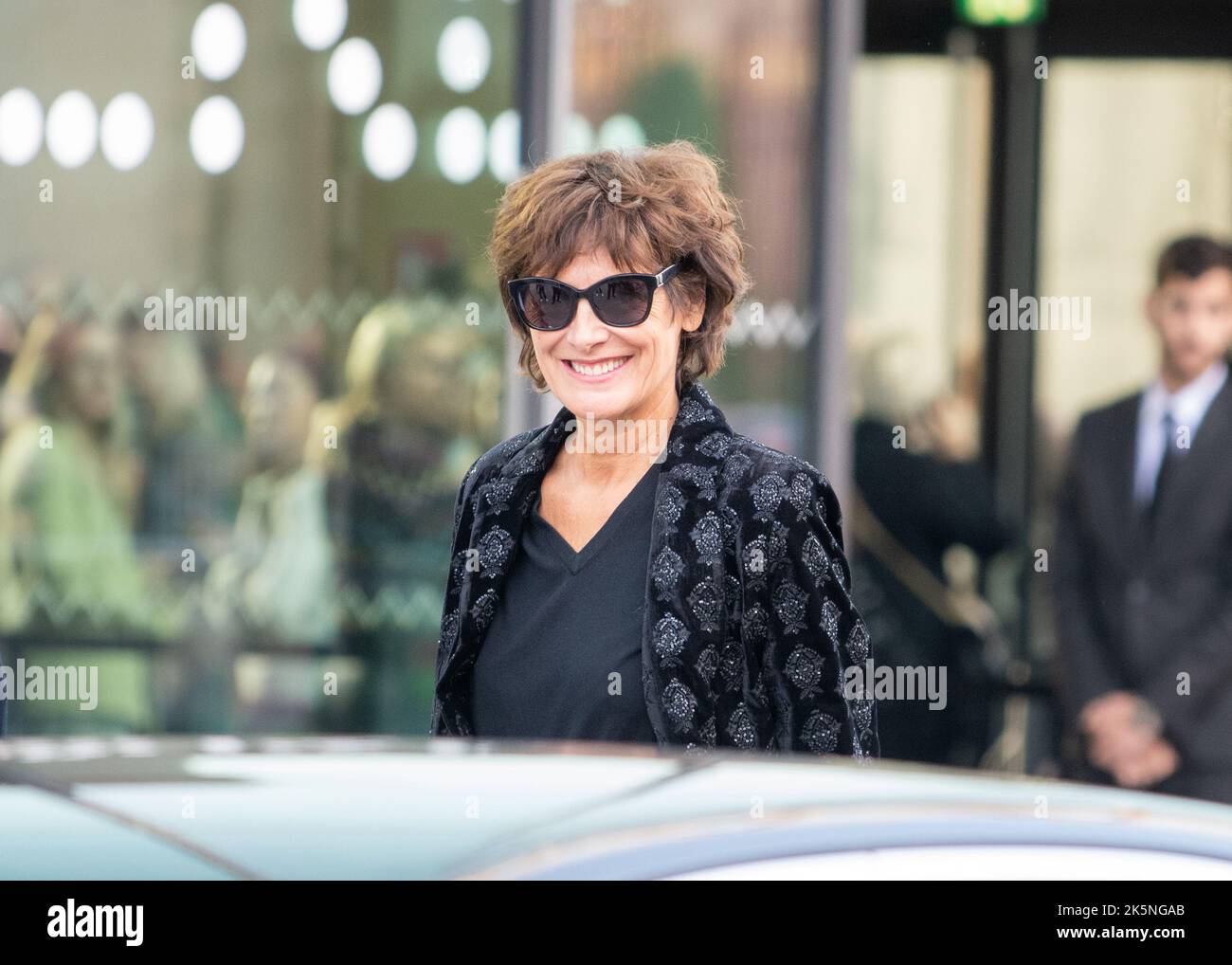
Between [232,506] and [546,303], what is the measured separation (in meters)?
3.13

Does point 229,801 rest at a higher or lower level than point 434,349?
lower

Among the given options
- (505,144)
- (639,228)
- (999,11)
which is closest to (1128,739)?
(999,11)

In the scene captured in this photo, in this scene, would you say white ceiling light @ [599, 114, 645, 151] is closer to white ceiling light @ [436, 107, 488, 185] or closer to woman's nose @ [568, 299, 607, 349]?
white ceiling light @ [436, 107, 488, 185]

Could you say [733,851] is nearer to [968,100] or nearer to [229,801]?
[229,801]

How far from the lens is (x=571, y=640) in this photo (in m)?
2.35

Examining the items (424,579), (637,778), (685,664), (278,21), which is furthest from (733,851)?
(278,21)

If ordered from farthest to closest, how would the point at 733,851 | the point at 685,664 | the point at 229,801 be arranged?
the point at 685,664
the point at 229,801
the point at 733,851

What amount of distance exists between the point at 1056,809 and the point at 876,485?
158 inches

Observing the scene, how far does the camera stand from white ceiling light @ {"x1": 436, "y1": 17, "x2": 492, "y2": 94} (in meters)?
5.32

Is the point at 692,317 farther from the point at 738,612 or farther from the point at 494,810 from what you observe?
the point at 494,810

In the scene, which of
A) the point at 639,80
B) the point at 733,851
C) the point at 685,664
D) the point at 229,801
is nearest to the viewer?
the point at 733,851

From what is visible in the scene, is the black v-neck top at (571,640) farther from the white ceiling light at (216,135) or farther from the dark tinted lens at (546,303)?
the white ceiling light at (216,135)

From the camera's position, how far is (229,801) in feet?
4.74

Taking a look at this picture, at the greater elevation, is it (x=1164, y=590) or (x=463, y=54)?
(x=463, y=54)
